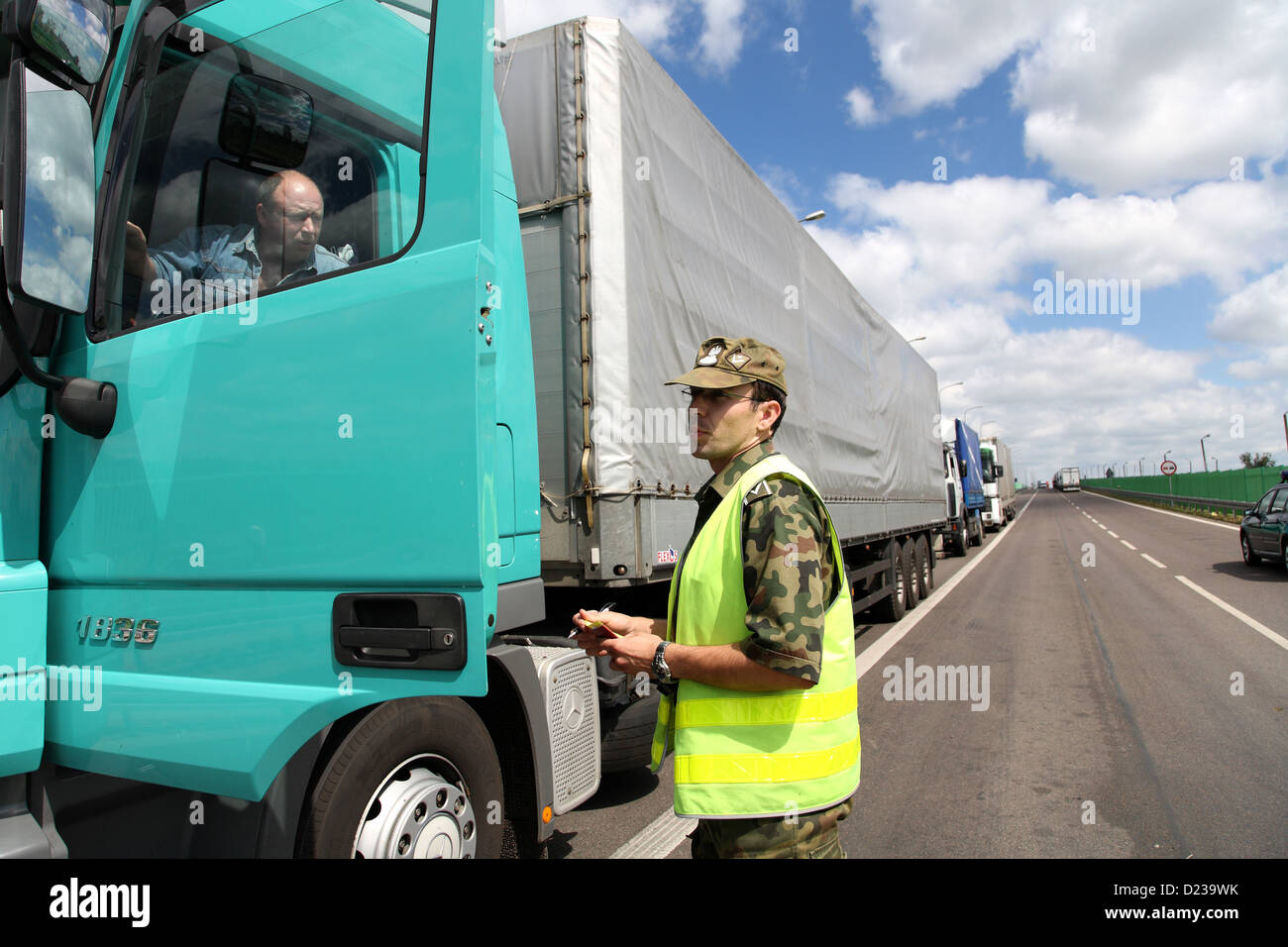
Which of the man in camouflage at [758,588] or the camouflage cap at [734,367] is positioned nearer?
the man in camouflage at [758,588]

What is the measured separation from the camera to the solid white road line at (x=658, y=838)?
3658 millimetres

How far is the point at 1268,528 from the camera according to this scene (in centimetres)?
1323

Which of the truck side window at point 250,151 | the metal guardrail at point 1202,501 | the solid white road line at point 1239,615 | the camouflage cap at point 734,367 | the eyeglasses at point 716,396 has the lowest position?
the solid white road line at point 1239,615

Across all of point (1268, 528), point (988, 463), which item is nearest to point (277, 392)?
point (1268, 528)

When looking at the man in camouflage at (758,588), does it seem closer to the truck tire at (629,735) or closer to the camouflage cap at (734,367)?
the camouflage cap at (734,367)

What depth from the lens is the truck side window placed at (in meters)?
2.28

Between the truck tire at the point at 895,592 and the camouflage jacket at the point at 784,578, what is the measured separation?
854 centimetres

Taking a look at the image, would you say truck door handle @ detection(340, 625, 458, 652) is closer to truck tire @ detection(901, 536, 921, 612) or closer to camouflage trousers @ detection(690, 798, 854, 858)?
camouflage trousers @ detection(690, 798, 854, 858)

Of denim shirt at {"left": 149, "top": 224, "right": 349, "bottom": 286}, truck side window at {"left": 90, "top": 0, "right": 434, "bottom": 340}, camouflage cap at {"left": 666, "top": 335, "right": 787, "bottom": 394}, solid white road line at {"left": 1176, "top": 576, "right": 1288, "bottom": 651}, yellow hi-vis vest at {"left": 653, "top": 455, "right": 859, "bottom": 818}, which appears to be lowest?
solid white road line at {"left": 1176, "top": 576, "right": 1288, "bottom": 651}

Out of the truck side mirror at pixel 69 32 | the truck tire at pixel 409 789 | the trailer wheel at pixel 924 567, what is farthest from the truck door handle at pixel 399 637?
the trailer wheel at pixel 924 567

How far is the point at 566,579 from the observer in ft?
11.0

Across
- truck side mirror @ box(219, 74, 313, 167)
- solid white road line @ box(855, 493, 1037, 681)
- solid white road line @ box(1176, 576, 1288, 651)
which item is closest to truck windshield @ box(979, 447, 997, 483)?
solid white road line @ box(855, 493, 1037, 681)

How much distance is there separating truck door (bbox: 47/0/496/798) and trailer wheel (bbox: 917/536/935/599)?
36.8 feet
